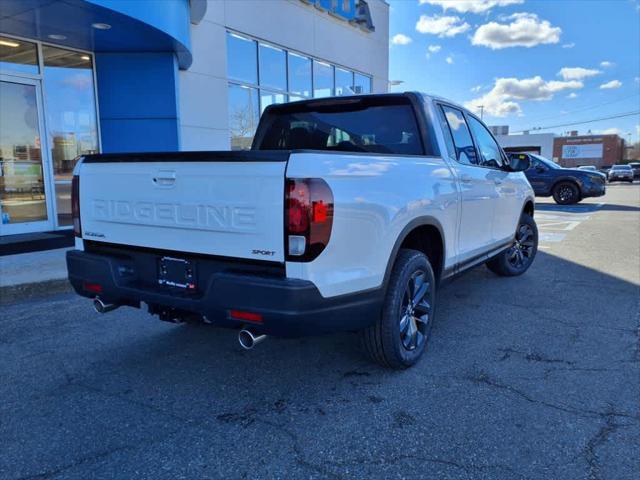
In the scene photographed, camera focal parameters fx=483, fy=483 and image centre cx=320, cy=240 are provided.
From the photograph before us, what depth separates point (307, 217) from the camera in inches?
97.5

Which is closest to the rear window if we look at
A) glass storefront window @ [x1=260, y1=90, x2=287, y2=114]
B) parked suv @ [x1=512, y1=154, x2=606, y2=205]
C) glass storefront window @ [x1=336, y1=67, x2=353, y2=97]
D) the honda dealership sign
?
glass storefront window @ [x1=260, y1=90, x2=287, y2=114]

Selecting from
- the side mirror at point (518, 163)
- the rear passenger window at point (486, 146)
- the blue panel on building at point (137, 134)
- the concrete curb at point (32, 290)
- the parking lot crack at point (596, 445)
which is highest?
the blue panel on building at point (137, 134)

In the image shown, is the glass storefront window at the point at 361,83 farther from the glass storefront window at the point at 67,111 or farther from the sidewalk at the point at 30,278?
the sidewalk at the point at 30,278

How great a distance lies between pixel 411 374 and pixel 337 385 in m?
0.56

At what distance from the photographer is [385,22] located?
17109 millimetres

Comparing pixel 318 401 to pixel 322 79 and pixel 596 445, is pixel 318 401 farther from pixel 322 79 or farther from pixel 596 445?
pixel 322 79

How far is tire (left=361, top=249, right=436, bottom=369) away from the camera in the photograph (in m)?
3.18

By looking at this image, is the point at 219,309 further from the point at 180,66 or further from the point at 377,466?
the point at 180,66

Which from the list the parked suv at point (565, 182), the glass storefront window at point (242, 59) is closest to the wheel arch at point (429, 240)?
the glass storefront window at point (242, 59)

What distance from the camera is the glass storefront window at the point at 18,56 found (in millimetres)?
8148

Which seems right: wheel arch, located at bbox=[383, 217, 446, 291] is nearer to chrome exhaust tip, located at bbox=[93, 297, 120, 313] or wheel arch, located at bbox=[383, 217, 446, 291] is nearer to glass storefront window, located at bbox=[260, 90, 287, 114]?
chrome exhaust tip, located at bbox=[93, 297, 120, 313]

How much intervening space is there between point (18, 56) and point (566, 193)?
1596cm

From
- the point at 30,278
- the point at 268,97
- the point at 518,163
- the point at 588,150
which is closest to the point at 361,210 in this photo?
the point at 518,163

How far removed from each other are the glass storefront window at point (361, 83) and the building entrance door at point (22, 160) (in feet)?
31.8
